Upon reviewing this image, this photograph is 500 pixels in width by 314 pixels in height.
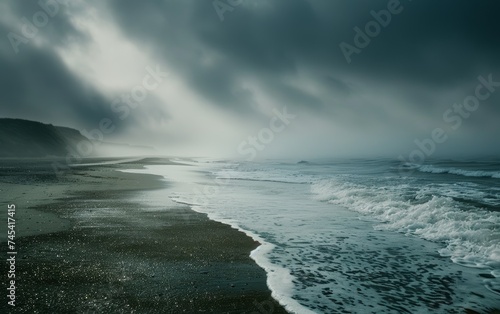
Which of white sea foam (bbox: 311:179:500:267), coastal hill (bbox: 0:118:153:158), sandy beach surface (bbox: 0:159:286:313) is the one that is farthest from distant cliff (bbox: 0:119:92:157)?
white sea foam (bbox: 311:179:500:267)

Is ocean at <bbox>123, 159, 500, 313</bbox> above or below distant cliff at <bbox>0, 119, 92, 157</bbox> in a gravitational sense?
below

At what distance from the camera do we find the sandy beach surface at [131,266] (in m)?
4.55

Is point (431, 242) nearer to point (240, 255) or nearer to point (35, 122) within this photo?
point (240, 255)

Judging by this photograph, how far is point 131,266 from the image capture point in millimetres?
6074

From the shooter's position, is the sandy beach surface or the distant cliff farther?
the distant cliff

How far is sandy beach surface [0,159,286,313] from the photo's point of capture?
4.55 metres

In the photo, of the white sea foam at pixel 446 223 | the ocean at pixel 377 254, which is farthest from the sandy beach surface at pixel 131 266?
the white sea foam at pixel 446 223

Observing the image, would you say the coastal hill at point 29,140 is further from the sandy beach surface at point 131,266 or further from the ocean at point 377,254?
the ocean at point 377,254

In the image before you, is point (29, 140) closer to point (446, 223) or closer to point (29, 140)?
point (29, 140)

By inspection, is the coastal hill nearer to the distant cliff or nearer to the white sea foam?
the distant cliff

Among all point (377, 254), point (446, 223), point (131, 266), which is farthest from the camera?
point (446, 223)

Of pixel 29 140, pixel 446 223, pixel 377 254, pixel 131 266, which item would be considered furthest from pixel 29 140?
pixel 446 223

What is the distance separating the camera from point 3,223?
30.1 feet

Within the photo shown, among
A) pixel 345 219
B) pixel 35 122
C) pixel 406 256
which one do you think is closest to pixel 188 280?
pixel 406 256
